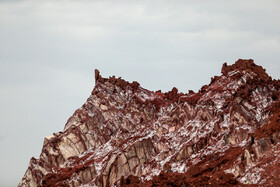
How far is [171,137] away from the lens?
76688mm

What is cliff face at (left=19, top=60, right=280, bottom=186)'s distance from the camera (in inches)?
2504

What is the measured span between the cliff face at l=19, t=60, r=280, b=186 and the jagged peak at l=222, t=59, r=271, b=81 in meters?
0.24

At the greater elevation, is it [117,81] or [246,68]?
[117,81]

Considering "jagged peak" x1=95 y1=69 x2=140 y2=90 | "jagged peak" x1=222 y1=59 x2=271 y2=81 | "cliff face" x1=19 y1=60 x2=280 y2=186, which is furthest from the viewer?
"jagged peak" x1=95 y1=69 x2=140 y2=90

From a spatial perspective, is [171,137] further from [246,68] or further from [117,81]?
[117,81]

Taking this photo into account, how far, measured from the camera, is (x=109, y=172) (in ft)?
244

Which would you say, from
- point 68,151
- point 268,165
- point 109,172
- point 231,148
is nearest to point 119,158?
point 109,172

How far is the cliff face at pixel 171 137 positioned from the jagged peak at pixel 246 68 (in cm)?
24

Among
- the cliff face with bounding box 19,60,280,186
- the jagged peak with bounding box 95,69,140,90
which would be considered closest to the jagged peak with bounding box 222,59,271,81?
the cliff face with bounding box 19,60,280,186

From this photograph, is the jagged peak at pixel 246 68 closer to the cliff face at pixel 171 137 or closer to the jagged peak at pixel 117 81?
the cliff face at pixel 171 137

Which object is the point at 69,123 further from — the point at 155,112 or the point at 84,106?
the point at 155,112

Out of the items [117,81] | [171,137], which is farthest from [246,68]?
[117,81]

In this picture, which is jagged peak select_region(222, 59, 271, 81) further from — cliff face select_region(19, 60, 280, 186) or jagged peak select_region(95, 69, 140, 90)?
jagged peak select_region(95, 69, 140, 90)

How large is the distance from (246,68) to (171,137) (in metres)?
17.8
